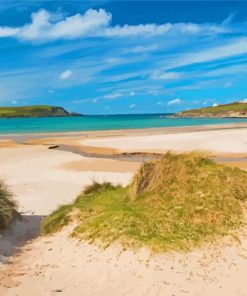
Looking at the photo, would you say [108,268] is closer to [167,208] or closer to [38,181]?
[167,208]

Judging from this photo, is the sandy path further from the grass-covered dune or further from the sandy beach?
the grass-covered dune

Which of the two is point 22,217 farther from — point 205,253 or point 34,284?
point 205,253

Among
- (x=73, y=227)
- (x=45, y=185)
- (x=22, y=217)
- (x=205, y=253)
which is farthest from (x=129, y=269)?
(x=45, y=185)

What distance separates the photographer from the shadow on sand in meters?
10.5

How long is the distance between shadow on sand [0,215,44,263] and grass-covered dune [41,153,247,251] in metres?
0.55

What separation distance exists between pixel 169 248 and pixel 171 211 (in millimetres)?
1342

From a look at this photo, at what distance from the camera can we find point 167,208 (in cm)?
1052

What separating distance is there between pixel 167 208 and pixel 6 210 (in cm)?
431

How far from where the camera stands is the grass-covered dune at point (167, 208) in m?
9.71

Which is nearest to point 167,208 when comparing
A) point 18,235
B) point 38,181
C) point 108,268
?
point 108,268

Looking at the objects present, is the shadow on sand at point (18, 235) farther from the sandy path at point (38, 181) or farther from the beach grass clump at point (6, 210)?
the beach grass clump at point (6, 210)

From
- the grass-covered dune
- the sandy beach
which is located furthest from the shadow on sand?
the grass-covered dune

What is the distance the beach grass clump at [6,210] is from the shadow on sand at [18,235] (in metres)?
0.17

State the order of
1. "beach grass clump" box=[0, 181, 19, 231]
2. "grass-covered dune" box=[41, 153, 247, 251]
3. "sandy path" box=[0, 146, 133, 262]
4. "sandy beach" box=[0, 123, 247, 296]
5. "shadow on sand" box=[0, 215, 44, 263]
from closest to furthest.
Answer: "sandy beach" box=[0, 123, 247, 296], "grass-covered dune" box=[41, 153, 247, 251], "shadow on sand" box=[0, 215, 44, 263], "beach grass clump" box=[0, 181, 19, 231], "sandy path" box=[0, 146, 133, 262]
